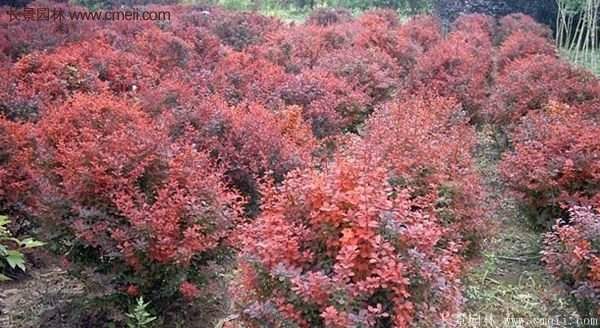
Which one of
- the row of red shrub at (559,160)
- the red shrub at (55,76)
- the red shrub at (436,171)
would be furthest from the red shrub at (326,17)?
the red shrub at (436,171)

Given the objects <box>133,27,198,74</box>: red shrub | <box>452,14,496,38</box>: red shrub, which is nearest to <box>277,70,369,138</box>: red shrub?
<box>133,27,198,74</box>: red shrub

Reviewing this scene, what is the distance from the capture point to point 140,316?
12.1 ft

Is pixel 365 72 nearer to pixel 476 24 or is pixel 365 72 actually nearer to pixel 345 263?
pixel 345 263

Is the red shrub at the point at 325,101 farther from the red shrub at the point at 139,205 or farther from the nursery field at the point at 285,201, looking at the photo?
the red shrub at the point at 139,205

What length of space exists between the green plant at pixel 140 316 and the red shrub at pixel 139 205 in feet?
0.46

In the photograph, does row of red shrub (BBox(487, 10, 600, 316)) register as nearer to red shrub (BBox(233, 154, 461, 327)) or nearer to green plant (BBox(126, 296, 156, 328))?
red shrub (BBox(233, 154, 461, 327))

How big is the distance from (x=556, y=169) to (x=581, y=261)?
4.42ft

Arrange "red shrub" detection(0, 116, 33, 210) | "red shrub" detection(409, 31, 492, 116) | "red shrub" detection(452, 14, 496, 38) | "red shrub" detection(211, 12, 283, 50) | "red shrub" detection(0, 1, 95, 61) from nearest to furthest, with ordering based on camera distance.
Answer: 1. "red shrub" detection(0, 116, 33, 210)
2. "red shrub" detection(409, 31, 492, 116)
3. "red shrub" detection(0, 1, 95, 61)
4. "red shrub" detection(211, 12, 283, 50)
5. "red shrub" detection(452, 14, 496, 38)

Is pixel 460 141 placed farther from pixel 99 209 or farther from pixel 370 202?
pixel 99 209

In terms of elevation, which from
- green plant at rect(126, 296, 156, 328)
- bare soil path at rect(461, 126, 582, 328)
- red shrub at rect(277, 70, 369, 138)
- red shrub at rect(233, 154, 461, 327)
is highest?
red shrub at rect(233, 154, 461, 327)

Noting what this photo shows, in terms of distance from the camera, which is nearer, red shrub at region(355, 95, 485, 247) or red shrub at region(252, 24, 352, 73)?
red shrub at region(355, 95, 485, 247)

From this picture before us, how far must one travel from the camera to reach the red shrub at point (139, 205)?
369 centimetres

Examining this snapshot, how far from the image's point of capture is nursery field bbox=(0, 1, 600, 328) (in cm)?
298

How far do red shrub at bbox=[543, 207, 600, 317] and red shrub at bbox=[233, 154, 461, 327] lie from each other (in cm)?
101
